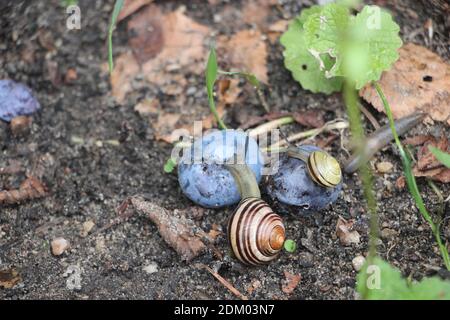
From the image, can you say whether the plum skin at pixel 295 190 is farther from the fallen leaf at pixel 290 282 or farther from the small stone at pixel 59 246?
the small stone at pixel 59 246

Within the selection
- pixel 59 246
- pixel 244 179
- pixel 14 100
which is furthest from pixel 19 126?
pixel 244 179

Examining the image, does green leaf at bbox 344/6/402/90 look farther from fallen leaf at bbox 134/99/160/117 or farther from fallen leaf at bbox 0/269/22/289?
fallen leaf at bbox 0/269/22/289

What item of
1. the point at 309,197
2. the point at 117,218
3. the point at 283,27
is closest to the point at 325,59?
the point at 283,27

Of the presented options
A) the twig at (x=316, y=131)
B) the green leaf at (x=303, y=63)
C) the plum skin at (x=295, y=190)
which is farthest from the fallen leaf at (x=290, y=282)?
the green leaf at (x=303, y=63)

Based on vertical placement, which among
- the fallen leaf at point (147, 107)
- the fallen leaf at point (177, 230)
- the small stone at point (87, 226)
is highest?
the fallen leaf at point (147, 107)
